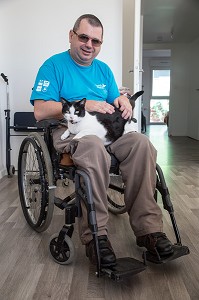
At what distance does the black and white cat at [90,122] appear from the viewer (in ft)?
3.78

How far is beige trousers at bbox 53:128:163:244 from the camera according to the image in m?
1.03

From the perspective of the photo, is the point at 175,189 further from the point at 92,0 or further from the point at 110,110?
the point at 92,0

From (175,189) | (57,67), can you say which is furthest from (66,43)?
(175,189)

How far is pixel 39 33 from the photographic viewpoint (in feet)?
8.57

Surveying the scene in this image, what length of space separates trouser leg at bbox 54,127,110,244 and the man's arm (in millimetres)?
229

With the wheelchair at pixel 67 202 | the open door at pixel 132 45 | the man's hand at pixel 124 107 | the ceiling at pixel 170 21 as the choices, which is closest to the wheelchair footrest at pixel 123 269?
the wheelchair at pixel 67 202

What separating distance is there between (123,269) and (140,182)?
0.34 meters

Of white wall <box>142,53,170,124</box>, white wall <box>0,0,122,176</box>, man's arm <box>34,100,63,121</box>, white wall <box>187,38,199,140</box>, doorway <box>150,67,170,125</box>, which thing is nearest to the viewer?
man's arm <box>34,100,63,121</box>

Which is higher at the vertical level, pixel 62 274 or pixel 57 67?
pixel 57 67

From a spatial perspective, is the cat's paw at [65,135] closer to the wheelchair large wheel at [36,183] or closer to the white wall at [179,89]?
the wheelchair large wheel at [36,183]

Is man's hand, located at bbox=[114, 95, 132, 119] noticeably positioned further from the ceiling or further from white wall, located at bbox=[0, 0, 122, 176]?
the ceiling

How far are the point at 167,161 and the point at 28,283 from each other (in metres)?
2.63

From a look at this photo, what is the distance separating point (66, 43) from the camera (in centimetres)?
261

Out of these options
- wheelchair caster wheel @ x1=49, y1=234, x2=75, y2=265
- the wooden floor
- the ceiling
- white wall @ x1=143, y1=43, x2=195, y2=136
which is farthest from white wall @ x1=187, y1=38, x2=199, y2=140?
wheelchair caster wheel @ x1=49, y1=234, x2=75, y2=265
